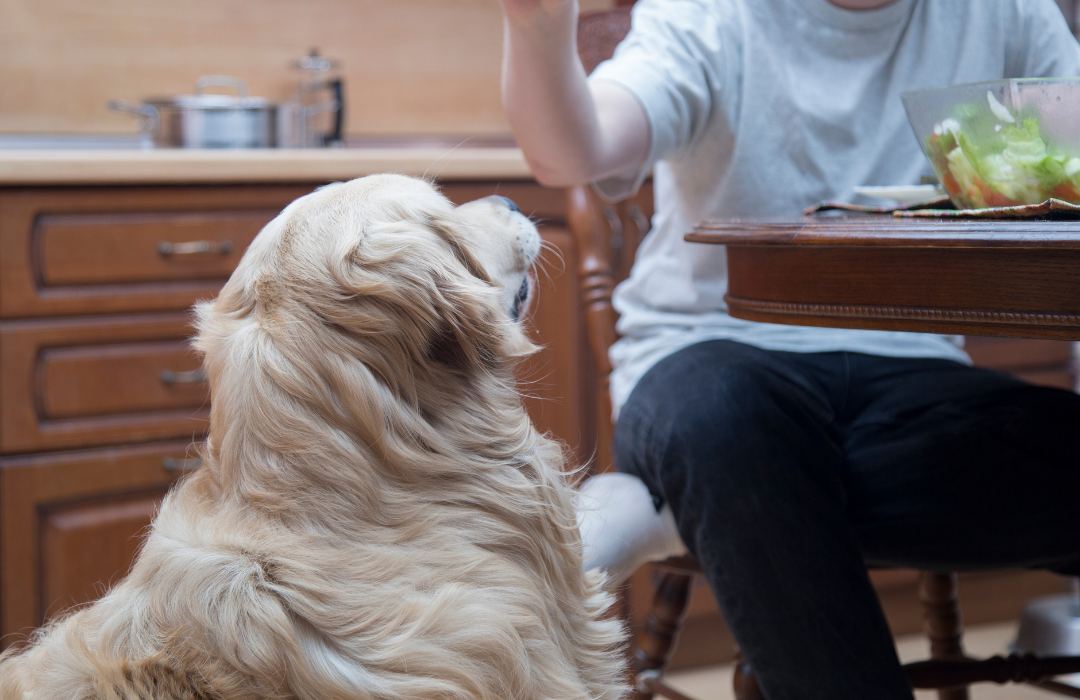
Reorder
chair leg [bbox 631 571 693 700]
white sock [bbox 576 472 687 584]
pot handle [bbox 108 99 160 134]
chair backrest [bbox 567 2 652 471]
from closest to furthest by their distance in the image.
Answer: white sock [bbox 576 472 687 584] < chair leg [bbox 631 571 693 700] < chair backrest [bbox 567 2 652 471] < pot handle [bbox 108 99 160 134]

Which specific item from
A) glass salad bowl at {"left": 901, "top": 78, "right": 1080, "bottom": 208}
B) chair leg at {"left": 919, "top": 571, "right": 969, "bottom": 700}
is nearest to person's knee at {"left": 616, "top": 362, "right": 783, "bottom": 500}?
glass salad bowl at {"left": 901, "top": 78, "right": 1080, "bottom": 208}

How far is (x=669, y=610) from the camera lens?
50.2 inches

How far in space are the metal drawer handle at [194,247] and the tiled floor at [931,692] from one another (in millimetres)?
1193

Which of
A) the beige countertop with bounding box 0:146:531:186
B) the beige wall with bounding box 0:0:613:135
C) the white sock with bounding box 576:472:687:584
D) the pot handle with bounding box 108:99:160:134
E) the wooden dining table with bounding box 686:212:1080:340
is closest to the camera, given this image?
the wooden dining table with bounding box 686:212:1080:340

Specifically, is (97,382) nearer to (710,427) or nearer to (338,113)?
(338,113)

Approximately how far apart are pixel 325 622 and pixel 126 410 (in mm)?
1168

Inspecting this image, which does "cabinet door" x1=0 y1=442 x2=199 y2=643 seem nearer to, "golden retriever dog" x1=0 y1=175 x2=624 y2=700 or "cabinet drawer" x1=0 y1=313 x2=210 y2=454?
"cabinet drawer" x1=0 y1=313 x2=210 y2=454

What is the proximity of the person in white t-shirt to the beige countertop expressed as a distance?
1.58 feet

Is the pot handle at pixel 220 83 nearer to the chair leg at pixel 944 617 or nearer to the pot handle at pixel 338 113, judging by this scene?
the pot handle at pixel 338 113

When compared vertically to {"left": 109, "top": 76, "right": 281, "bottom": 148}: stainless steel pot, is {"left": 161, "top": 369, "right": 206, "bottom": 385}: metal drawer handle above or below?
below

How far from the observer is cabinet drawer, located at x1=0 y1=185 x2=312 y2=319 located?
1577 millimetres

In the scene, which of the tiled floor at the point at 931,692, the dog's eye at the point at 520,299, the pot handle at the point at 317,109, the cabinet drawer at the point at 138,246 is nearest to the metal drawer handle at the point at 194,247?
the cabinet drawer at the point at 138,246

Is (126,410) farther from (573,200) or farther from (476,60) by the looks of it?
(476,60)

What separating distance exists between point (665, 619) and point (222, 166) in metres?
1.04
